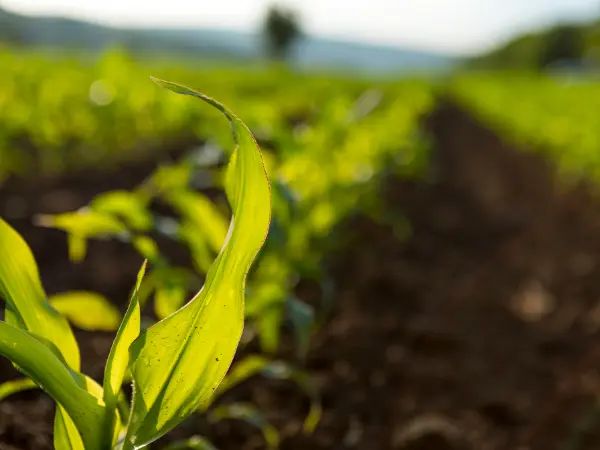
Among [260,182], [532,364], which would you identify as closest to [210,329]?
[260,182]

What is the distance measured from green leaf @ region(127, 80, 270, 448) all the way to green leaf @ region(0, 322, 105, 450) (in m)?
0.06

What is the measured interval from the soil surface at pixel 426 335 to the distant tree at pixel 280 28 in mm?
42628

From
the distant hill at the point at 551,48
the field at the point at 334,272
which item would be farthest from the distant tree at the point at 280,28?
the field at the point at 334,272

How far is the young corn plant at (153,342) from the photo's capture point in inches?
27.4

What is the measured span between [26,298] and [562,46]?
6320cm

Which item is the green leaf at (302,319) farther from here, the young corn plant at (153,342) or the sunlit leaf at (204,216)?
the young corn plant at (153,342)

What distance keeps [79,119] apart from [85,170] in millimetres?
348

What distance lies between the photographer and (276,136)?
69.3 inches

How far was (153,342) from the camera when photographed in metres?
0.73

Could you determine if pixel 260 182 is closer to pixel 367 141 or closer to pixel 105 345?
pixel 105 345

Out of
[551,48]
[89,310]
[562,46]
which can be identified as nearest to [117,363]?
[89,310]

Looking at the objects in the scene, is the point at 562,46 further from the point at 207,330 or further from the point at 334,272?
the point at 207,330

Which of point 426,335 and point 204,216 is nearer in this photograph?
point 204,216

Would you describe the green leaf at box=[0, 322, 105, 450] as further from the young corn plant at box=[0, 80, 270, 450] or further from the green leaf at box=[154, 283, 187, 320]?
the green leaf at box=[154, 283, 187, 320]
